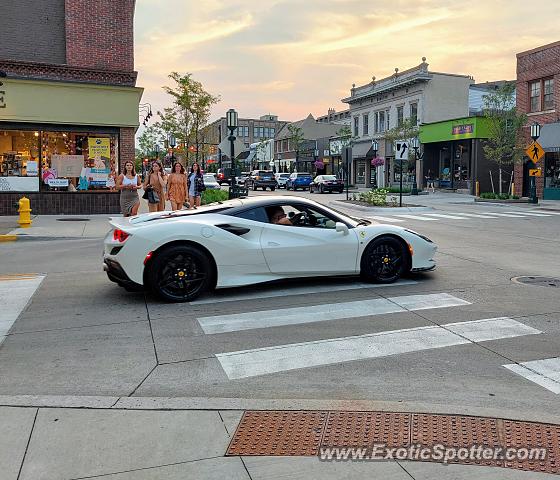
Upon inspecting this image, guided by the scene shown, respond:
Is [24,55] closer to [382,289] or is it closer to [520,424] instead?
[382,289]

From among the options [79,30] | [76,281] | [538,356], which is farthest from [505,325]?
[79,30]

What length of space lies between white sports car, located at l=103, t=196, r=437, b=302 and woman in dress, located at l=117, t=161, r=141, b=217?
651 cm

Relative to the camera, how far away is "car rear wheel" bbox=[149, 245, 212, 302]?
7.05m

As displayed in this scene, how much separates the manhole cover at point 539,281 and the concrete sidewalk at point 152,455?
5699 mm

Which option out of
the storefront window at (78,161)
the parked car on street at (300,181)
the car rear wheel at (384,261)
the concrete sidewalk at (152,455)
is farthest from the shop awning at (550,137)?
the concrete sidewalk at (152,455)

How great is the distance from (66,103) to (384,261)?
47.9 ft

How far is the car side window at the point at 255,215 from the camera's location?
24.9 feet

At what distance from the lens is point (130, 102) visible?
1969 cm

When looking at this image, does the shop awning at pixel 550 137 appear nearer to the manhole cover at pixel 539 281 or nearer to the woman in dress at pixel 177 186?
the woman in dress at pixel 177 186

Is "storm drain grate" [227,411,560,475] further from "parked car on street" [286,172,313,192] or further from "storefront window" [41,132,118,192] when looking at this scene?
"parked car on street" [286,172,313,192]

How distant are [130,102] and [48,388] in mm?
16662

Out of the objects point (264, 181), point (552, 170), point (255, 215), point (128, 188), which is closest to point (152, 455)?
point (255, 215)

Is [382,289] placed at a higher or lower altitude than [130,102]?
lower

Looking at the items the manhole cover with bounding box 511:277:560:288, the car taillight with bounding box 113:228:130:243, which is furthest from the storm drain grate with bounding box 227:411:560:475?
the manhole cover with bounding box 511:277:560:288
